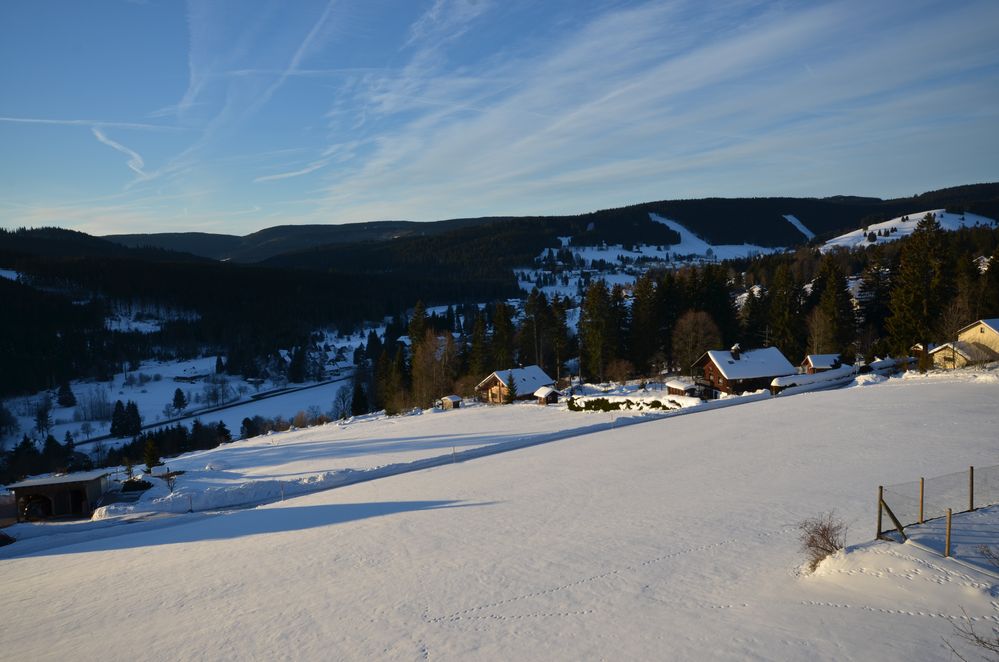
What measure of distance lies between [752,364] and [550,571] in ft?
115

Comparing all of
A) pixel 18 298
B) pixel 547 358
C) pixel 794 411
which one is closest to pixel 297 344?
pixel 18 298

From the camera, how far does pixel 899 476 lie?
51.7ft

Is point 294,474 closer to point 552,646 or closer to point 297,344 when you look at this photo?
point 552,646

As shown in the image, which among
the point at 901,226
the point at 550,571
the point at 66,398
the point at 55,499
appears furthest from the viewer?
the point at 901,226

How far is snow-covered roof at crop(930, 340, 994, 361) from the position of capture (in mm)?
35031

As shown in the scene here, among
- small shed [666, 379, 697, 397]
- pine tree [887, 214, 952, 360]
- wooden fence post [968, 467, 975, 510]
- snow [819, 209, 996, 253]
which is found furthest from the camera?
snow [819, 209, 996, 253]

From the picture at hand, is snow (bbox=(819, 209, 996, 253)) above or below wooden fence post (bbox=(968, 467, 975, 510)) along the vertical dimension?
above

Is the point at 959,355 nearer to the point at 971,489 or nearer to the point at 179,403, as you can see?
the point at 971,489

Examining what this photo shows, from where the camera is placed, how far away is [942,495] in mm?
9859

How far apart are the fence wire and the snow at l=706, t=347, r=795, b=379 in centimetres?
3035

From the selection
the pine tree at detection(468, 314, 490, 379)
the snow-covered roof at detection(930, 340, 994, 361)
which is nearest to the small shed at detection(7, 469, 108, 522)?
the pine tree at detection(468, 314, 490, 379)

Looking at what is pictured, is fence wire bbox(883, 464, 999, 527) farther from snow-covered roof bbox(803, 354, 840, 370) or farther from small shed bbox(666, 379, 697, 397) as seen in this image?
snow-covered roof bbox(803, 354, 840, 370)

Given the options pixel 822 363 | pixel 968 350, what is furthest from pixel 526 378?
pixel 968 350

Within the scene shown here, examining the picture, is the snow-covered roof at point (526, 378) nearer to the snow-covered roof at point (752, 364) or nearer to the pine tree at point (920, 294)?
the snow-covered roof at point (752, 364)
